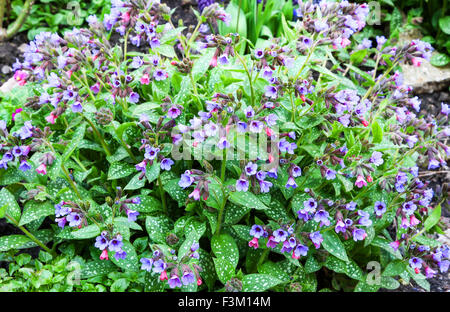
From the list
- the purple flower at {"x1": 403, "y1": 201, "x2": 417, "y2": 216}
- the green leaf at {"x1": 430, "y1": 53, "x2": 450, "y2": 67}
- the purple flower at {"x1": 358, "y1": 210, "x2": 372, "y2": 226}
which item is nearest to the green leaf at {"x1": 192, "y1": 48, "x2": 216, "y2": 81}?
the purple flower at {"x1": 358, "y1": 210, "x2": 372, "y2": 226}

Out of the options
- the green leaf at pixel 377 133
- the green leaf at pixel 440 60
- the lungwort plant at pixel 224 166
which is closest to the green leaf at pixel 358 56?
the lungwort plant at pixel 224 166

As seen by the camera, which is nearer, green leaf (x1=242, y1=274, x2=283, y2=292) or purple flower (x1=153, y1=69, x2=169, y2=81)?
green leaf (x1=242, y1=274, x2=283, y2=292)

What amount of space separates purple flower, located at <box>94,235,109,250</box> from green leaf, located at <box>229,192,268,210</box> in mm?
514

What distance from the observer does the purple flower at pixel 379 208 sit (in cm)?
203

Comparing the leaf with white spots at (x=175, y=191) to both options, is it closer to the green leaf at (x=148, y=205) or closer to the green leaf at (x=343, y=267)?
the green leaf at (x=148, y=205)

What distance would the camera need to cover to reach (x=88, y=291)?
1.97m

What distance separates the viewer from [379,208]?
2.03 meters

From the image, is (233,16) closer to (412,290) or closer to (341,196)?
(341,196)

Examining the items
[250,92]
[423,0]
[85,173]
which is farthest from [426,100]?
[85,173]

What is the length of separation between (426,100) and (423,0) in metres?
0.84

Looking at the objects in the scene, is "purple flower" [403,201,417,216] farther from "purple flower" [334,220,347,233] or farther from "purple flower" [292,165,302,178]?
"purple flower" [292,165,302,178]

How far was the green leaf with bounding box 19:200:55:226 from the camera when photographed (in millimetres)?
2025

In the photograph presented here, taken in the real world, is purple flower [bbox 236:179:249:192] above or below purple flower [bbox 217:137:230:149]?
below

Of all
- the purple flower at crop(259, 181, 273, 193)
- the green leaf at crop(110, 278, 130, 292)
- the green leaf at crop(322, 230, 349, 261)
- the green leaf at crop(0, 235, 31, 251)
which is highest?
Result: the purple flower at crop(259, 181, 273, 193)
